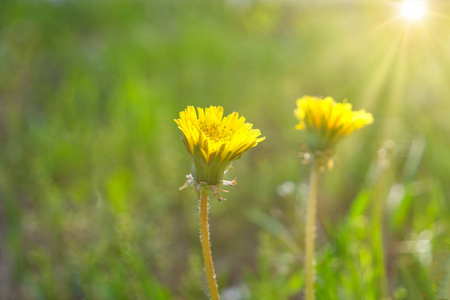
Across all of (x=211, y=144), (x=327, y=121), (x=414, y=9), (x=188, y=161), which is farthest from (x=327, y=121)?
(x=414, y=9)

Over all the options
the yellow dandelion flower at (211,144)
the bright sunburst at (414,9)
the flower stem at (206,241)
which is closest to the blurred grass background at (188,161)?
the bright sunburst at (414,9)

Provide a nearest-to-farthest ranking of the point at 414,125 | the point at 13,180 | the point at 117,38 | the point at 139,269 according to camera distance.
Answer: the point at 139,269, the point at 13,180, the point at 414,125, the point at 117,38

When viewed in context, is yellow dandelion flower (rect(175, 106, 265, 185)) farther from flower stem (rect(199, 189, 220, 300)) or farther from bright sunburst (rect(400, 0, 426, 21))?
bright sunburst (rect(400, 0, 426, 21))

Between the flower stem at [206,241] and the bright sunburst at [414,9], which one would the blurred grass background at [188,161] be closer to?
the bright sunburst at [414,9]

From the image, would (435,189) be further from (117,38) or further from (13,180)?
(117,38)

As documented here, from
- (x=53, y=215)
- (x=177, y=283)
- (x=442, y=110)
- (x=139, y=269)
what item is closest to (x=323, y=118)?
(x=139, y=269)

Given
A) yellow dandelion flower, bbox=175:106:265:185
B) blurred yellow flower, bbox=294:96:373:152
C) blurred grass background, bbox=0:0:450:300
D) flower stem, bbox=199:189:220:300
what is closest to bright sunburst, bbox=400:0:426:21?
blurred grass background, bbox=0:0:450:300
